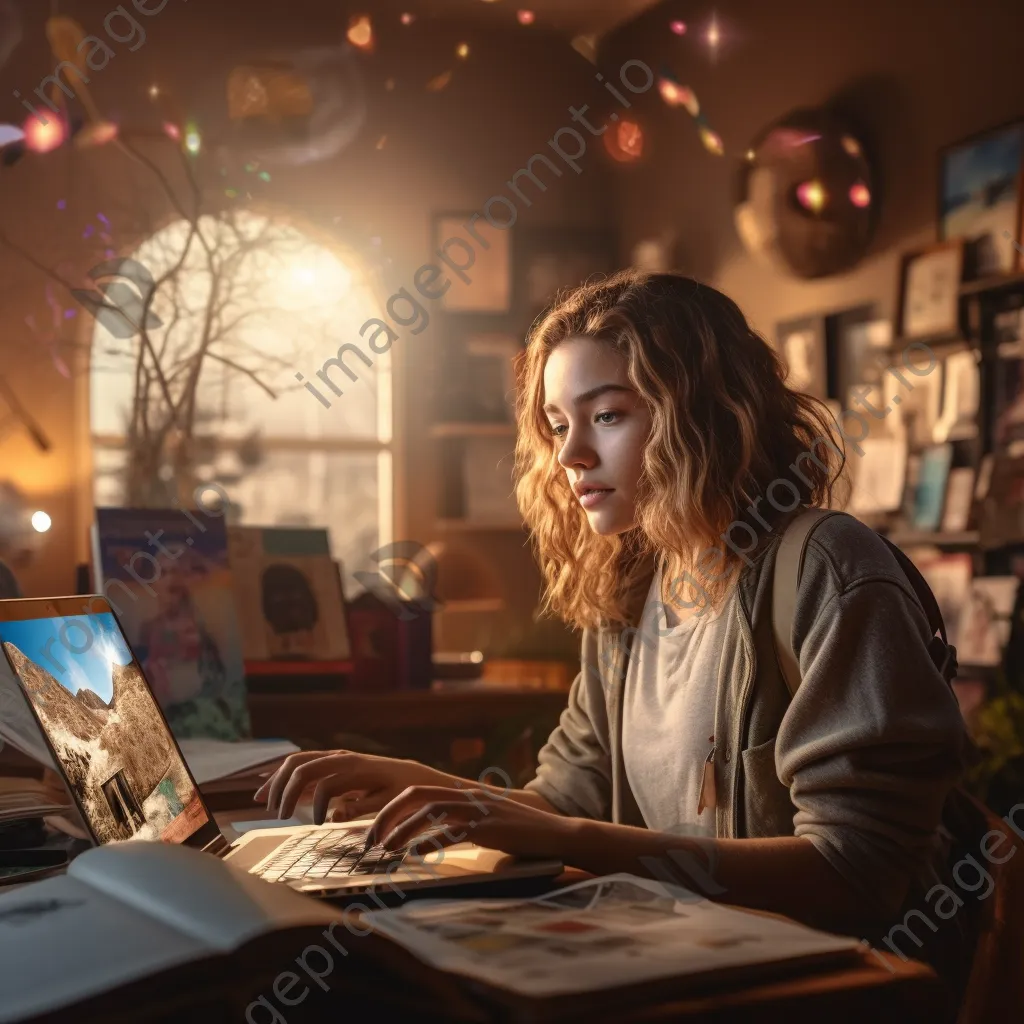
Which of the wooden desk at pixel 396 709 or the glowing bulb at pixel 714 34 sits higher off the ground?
the glowing bulb at pixel 714 34

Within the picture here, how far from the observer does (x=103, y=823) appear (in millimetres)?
861

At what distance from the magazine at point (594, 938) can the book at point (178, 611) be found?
3.16 ft

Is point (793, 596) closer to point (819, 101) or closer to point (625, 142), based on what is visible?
point (819, 101)

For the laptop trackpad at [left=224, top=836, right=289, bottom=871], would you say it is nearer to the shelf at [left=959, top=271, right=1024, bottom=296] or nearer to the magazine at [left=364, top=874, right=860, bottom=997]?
the magazine at [left=364, top=874, right=860, bottom=997]

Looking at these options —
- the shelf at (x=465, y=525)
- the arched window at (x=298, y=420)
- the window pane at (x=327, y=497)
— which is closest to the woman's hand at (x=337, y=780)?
the arched window at (x=298, y=420)

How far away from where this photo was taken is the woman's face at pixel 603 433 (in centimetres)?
128

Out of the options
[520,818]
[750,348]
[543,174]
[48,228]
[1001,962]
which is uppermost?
[543,174]

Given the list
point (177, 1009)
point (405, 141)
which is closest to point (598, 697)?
point (177, 1009)

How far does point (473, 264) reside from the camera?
495 centimetres

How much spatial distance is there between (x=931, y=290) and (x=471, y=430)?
6.38 feet

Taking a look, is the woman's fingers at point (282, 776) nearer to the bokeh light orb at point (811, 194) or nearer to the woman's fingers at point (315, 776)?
the woman's fingers at point (315, 776)

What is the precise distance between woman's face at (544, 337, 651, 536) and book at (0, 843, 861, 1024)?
0.65m

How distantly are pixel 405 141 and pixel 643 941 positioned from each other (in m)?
4.63

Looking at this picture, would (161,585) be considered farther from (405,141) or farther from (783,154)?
(405,141)
